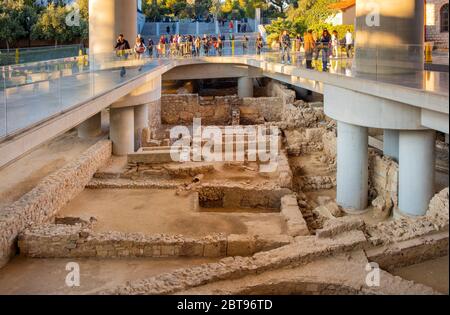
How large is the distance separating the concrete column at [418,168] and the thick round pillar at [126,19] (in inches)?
606

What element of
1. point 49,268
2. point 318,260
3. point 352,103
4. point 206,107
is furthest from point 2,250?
point 206,107

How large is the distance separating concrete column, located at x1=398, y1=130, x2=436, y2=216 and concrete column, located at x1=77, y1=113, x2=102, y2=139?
14215 mm

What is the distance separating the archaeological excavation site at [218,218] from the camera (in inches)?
386

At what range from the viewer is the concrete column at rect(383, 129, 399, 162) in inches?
665

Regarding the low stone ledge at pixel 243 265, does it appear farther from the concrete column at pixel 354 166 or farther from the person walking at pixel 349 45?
the person walking at pixel 349 45

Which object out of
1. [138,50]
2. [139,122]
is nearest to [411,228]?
[138,50]

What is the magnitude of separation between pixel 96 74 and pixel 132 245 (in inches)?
Answer: 262

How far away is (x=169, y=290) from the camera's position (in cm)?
911

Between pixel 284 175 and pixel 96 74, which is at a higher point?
pixel 96 74

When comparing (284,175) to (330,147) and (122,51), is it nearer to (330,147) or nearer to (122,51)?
(330,147)

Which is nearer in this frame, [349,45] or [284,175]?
[349,45]

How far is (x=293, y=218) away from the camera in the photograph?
44.7 ft

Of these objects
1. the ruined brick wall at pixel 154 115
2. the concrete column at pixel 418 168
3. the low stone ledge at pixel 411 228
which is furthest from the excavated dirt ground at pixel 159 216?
the ruined brick wall at pixel 154 115
